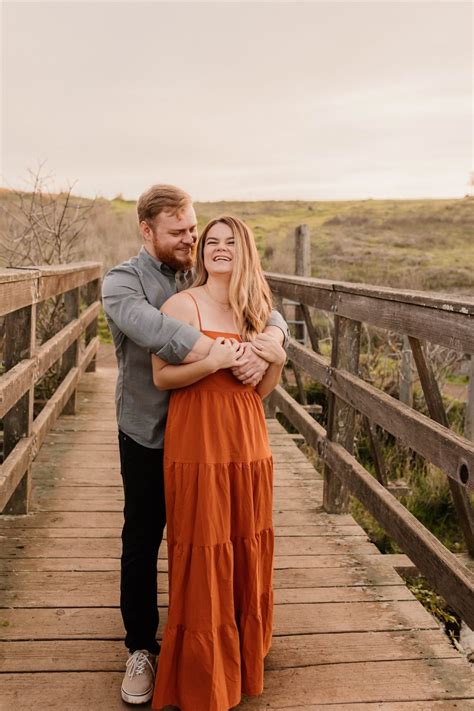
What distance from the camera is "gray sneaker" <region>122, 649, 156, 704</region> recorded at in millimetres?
2271

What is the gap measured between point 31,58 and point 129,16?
12.5 ft

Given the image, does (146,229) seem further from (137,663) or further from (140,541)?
(137,663)

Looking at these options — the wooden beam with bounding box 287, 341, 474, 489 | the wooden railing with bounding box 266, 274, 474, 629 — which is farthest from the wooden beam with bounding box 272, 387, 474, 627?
the wooden beam with bounding box 287, 341, 474, 489

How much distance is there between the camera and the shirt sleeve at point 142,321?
2.20 metres

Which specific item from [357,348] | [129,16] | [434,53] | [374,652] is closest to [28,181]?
[129,16]

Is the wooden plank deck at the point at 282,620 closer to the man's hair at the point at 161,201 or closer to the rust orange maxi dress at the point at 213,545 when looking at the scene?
the rust orange maxi dress at the point at 213,545

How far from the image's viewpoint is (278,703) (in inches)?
90.7

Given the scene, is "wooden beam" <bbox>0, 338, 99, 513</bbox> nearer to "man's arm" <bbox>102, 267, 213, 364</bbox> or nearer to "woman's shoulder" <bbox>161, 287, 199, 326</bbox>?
"man's arm" <bbox>102, 267, 213, 364</bbox>

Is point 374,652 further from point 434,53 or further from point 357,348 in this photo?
point 434,53

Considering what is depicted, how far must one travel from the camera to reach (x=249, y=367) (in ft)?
7.43

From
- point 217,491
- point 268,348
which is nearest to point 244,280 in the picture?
point 268,348

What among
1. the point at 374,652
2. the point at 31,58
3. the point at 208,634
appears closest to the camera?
the point at 208,634

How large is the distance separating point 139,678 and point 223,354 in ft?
3.71

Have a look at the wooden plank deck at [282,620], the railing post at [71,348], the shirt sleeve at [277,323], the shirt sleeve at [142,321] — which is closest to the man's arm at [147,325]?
the shirt sleeve at [142,321]
